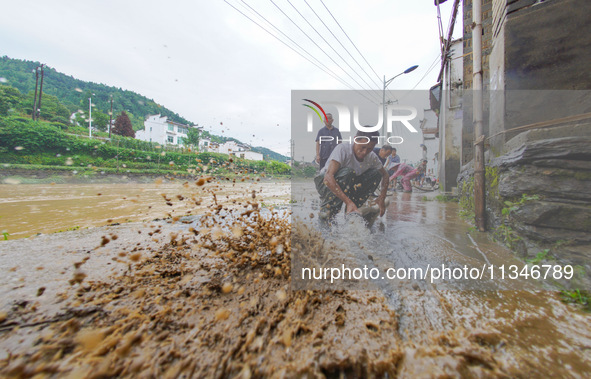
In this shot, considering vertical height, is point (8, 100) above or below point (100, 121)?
below

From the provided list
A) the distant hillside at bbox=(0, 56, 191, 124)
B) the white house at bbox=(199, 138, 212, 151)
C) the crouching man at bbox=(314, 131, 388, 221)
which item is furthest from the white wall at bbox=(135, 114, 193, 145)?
the crouching man at bbox=(314, 131, 388, 221)

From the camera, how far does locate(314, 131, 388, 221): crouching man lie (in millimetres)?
3244

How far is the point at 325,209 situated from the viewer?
3.77m

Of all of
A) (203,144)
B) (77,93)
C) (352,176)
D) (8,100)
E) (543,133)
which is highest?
(77,93)

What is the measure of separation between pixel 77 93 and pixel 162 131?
39293mm

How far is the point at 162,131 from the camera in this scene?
47156 mm

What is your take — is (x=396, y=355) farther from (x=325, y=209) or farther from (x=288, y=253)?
(x=325, y=209)

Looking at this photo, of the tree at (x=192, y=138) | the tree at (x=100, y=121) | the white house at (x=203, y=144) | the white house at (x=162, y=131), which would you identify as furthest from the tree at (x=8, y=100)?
the white house at (x=203, y=144)

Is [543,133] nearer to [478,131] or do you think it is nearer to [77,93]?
[478,131]

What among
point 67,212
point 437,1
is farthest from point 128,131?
point 437,1

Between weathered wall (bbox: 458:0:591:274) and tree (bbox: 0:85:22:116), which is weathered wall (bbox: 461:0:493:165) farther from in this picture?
tree (bbox: 0:85:22:116)

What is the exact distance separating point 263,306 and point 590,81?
3.78 m

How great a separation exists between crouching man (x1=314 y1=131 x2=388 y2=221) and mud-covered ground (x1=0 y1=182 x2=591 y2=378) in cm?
173

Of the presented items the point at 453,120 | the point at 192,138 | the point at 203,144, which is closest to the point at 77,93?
the point at 203,144
